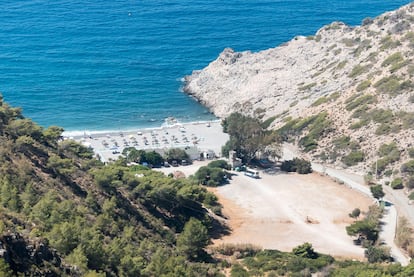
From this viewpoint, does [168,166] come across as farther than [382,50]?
No

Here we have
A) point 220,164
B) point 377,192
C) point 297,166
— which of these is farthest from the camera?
point 220,164

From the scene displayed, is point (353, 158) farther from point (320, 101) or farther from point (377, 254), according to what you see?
point (377, 254)

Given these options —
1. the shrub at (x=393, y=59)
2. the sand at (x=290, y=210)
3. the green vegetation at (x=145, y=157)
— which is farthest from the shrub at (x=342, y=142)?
the green vegetation at (x=145, y=157)

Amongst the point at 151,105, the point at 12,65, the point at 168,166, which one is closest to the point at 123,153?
the point at 168,166

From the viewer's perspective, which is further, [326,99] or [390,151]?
[326,99]

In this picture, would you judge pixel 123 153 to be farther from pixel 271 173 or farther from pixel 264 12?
pixel 264 12

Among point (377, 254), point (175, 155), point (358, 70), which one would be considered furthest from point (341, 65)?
point (377, 254)
